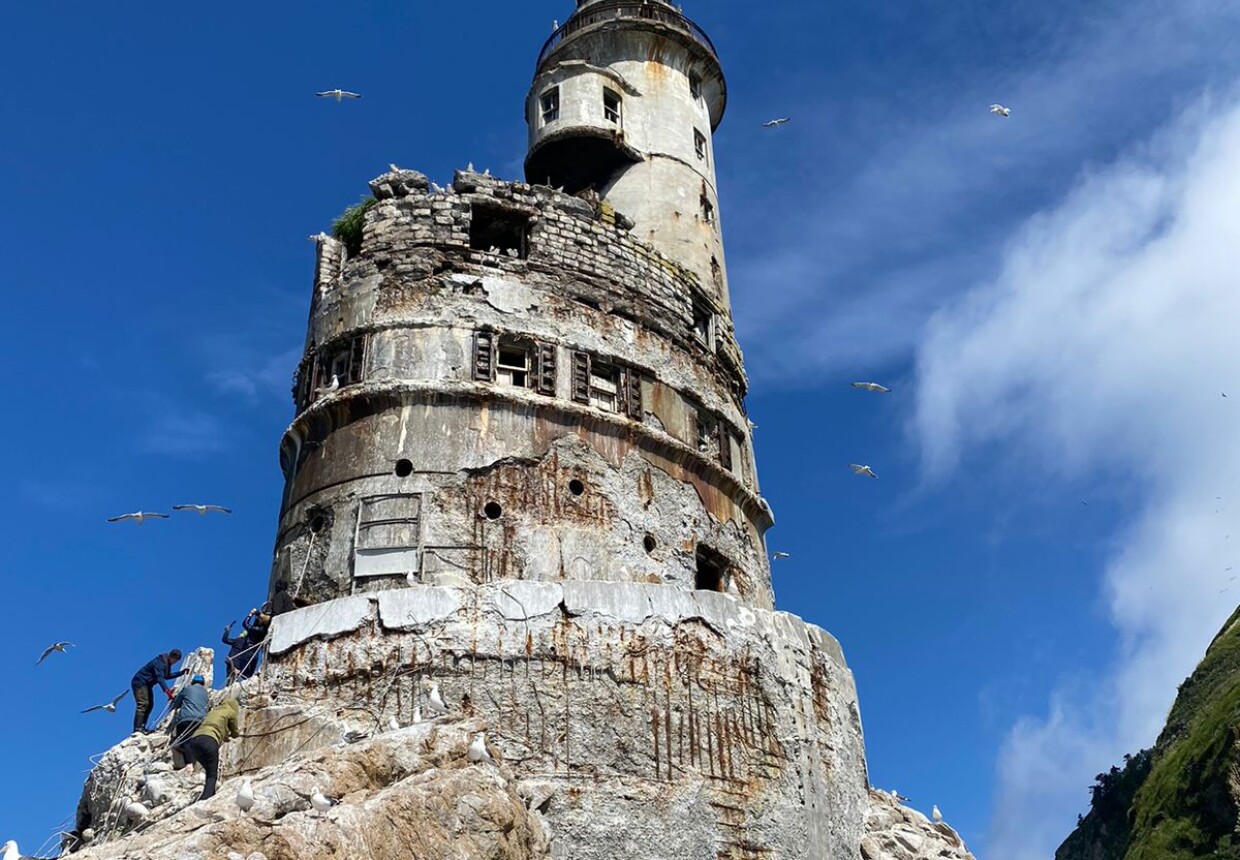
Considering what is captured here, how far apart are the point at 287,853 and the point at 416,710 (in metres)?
4.24

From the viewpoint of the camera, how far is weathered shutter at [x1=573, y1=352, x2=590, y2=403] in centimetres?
1919

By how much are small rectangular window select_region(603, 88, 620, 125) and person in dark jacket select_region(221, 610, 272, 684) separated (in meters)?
14.3

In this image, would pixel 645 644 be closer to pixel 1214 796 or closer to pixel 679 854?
pixel 679 854

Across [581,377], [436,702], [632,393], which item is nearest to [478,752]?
[436,702]

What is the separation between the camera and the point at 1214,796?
147 feet

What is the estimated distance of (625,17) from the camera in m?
28.4

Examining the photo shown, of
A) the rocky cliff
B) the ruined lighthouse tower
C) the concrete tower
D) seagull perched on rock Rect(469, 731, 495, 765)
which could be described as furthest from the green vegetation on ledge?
the rocky cliff

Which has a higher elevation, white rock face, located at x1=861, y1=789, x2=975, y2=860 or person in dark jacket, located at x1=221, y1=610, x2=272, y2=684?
person in dark jacket, located at x1=221, y1=610, x2=272, y2=684

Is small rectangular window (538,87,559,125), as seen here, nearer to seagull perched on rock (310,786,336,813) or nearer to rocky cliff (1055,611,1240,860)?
seagull perched on rock (310,786,336,813)

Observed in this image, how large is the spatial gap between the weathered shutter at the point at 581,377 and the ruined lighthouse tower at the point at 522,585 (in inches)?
3.3

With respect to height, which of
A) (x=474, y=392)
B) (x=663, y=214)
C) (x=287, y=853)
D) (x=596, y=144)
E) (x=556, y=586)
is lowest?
(x=287, y=853)

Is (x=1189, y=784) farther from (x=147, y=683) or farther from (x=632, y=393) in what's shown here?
(x=147, y=683)

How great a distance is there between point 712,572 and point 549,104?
12242mm

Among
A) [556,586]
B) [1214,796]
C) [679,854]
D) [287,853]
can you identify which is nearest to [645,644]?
[556,586]
